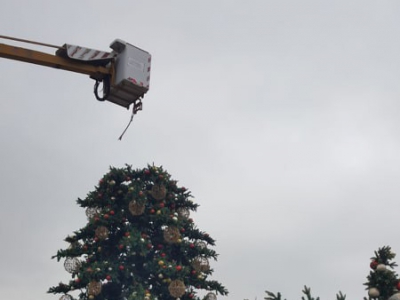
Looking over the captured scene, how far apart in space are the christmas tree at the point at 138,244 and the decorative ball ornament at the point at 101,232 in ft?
0.12

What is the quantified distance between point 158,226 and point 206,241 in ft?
6.23

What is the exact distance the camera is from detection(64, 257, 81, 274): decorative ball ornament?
67.4 feet

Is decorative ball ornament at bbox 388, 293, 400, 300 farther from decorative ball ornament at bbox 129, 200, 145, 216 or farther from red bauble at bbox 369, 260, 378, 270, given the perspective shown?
decorative ball ornament at bbox 129, 200, 145, 216

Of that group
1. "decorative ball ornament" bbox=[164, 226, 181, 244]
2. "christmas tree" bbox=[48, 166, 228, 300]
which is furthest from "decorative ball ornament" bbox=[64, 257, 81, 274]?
"decorative ball ornament" bbox=[164, 226, 181, 244]

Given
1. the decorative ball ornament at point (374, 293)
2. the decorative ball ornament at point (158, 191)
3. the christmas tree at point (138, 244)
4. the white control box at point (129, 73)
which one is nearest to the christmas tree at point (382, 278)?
the decorative ball ornament at point (374, 293)

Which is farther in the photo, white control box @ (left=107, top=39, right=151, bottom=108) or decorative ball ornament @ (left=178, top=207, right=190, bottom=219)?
decorative ball ornament @ (left=178, top=207, right=190, bottom=219)

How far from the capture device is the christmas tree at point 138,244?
789 inches

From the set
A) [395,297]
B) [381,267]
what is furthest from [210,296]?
[395,297]

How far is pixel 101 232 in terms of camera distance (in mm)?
20594

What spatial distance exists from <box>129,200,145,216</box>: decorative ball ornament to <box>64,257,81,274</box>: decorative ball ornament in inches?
103

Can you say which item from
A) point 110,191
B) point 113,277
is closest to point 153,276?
point 113,277

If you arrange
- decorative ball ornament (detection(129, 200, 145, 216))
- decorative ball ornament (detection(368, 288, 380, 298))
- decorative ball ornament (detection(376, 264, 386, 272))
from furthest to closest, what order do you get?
decorative ball ornament (detection(129, 200, 145, 216))
decorative ball ornament (detection(376, 264, 386, 272))
decorative ball ornament (detection(368, 288, 380, 298))

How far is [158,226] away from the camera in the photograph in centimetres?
2192

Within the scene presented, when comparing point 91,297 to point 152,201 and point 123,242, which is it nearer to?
point 123,242
